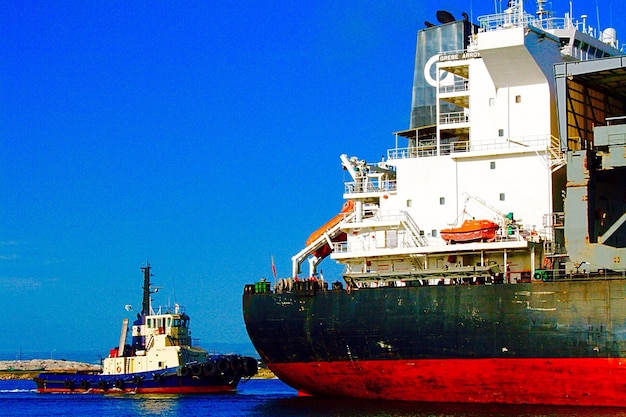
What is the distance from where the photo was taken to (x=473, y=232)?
33875 millimetres

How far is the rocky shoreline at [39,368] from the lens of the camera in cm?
7131

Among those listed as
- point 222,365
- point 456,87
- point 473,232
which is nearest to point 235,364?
point 222,365

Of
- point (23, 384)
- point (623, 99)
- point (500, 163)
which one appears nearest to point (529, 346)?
point (500, 163)

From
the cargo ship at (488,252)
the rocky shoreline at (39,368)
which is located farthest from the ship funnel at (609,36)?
the rocky shoreline at (39,368)

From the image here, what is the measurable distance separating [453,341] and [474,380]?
1227 millimetres

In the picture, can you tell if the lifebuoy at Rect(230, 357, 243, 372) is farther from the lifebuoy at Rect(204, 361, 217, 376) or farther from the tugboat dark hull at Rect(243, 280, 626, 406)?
the tugboat dark hull at Rect(243, 280, 626, 406)

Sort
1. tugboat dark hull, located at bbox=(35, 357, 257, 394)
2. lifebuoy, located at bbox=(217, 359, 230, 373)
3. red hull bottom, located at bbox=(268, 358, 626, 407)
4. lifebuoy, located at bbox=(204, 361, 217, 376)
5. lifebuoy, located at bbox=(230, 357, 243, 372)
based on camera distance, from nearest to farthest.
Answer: red hull bottom, located at bbox=(268, 358, 626, 407)
lifebuoy, located at bbox=(204, 361, 217, 376)
tugboat dark hull, located at bbox=(35, 357, 257, 394)
lifebuoy, located at bbox=(217, 359, 230, 373)
lifebuoy, located at bbox=(230, 357, 243, 372)

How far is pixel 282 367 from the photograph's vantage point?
36.2 metres

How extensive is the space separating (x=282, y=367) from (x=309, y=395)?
159 cm

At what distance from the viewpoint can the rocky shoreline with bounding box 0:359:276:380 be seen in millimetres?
71312

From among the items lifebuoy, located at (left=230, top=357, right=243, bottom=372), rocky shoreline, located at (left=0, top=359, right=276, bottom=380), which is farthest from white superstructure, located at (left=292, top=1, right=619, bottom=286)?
rocky shoreline, located at (left=0, top=359, right=276, bottom=380)

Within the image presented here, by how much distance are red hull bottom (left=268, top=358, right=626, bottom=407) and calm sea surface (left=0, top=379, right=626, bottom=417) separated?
429 millimetres

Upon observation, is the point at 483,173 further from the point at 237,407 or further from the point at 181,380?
the point at 181,380

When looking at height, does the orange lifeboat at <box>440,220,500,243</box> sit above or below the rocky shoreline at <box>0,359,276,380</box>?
above
